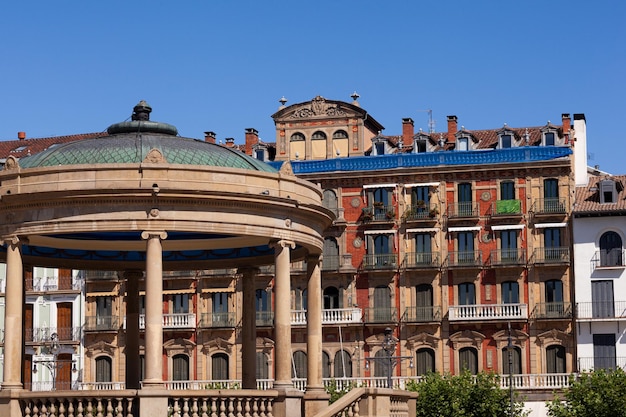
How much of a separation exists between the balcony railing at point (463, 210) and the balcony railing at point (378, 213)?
3867mm

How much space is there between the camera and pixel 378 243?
9062cm

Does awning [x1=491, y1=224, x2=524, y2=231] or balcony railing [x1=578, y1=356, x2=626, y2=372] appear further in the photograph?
awning [x1=491, y1=224, x2=524, y2=231]

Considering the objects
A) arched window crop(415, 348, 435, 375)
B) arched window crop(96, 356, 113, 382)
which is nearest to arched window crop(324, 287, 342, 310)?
arched window crop(415, 348, 435, 375)

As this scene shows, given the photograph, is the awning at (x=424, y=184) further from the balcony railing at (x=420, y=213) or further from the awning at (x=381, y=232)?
the awning at (x=381, y=232)

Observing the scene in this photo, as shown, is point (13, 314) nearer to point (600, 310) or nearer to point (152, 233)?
point (152, 233)

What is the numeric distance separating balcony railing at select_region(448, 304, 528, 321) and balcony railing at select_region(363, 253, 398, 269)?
16.8 ft

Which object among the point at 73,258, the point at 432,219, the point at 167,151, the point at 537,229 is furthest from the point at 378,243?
the point at 167,151

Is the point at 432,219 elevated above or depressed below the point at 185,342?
above

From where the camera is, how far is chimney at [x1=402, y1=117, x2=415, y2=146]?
93.9 meters

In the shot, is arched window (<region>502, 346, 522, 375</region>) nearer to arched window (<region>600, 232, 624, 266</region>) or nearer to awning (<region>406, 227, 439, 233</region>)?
arched window (<region>600, 232, 624, 266</region>)

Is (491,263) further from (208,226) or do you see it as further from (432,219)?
(208,226)

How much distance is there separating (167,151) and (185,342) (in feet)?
205

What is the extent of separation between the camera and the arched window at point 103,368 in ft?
312

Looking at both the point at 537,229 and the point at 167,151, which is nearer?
the point at 167,151
